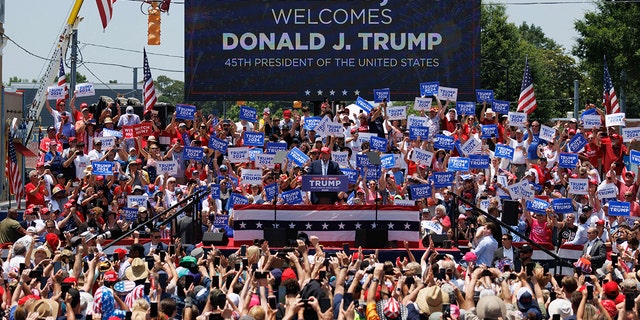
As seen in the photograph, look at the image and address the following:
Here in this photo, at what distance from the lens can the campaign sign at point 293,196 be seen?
23.6 m

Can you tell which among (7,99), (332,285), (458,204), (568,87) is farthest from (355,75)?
(568,87)

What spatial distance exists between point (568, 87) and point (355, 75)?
69.8 meters

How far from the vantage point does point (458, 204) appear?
23984 mm

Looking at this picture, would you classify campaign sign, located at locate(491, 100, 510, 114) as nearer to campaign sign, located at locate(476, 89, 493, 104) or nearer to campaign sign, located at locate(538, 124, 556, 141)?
campaign sign, located at locate(476, 89, 493, 104)

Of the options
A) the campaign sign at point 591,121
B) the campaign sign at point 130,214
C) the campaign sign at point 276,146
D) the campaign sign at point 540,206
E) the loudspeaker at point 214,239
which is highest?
the campaign sign at point 591,121

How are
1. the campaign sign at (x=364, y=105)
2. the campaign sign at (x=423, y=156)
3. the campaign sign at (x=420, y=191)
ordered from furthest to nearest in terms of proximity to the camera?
the campaign sign at (x=364, y=105) → the campaign sign at (x=423, y=156) → the campaign sign at (x=420, y=191)

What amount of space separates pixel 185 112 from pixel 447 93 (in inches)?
246

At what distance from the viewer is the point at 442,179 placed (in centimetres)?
2472

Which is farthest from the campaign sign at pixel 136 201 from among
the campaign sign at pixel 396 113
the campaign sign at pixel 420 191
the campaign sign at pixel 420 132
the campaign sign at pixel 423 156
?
the campaign sign at pixel 396 113

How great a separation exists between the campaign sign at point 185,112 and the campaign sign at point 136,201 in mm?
4550

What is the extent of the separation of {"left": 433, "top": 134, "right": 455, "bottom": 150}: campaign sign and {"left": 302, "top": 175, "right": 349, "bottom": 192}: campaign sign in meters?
4.22

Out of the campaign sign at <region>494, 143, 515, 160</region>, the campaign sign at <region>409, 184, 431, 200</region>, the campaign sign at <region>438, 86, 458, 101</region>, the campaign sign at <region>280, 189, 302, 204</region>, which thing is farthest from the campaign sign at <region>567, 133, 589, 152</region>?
the campaign sign at <region>280, 189, 302, 204</region>

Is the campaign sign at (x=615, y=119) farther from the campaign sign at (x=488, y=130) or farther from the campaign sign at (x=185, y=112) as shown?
the campaign sign at (x=185, y=112)

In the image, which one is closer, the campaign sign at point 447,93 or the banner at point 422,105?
the banner at point 422,105
